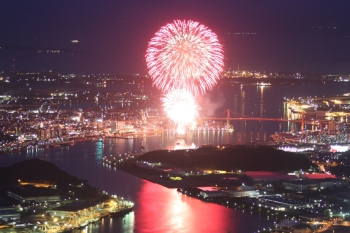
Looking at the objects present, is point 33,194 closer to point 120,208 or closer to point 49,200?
point 49,200

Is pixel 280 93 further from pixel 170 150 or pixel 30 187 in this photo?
pixel 30 187

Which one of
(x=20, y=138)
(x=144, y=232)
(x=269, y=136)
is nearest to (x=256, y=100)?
(x=269, y=136)

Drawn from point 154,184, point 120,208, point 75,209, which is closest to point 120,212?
point 120,208

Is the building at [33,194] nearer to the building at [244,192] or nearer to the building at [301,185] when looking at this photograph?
the building at [244,192]

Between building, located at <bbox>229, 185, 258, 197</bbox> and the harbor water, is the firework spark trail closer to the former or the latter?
the harbor water

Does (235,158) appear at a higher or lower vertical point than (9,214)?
higher
